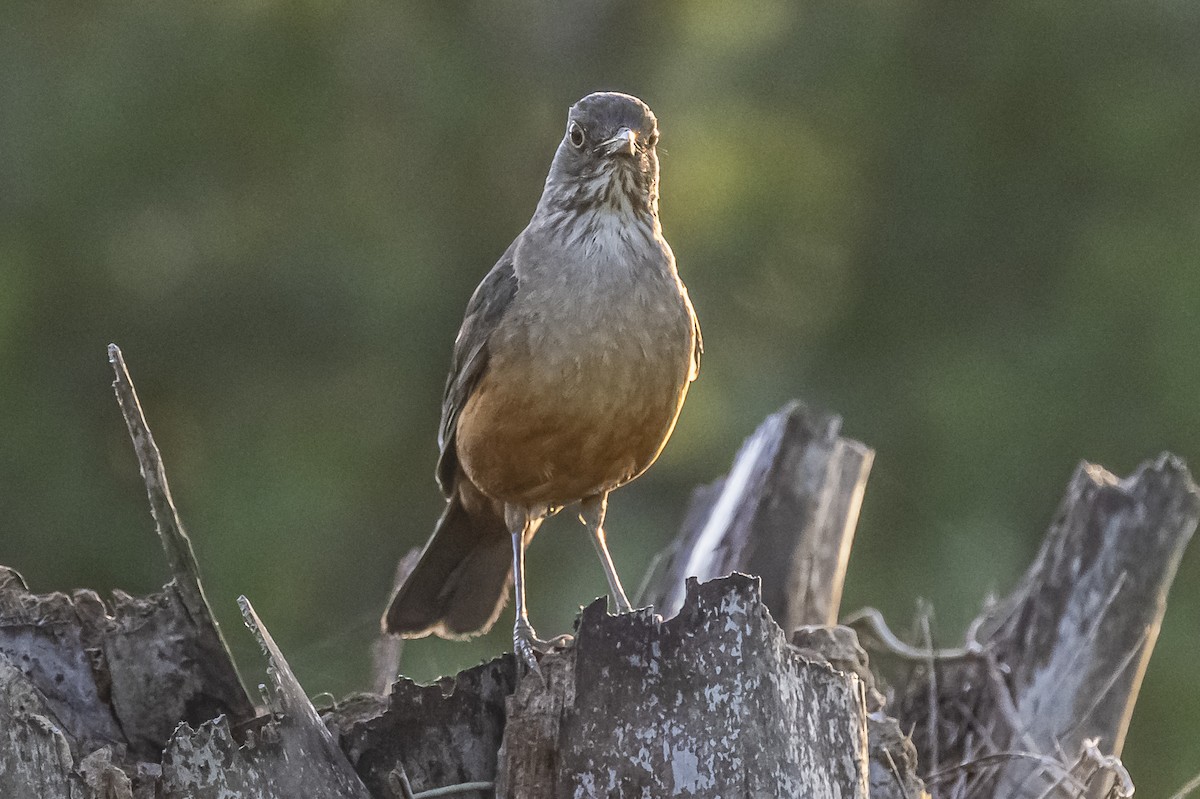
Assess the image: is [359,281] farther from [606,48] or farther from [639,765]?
[639,765]

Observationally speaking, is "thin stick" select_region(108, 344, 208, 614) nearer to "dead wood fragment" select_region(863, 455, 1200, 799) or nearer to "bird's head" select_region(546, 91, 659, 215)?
"bird's head" select_region(546, 91, 659, 215)

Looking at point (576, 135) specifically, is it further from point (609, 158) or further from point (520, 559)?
point (520, 559)

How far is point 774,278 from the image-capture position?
9.27m

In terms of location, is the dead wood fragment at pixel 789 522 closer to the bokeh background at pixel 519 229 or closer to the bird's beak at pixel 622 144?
the bird's beak at pixel 622 144

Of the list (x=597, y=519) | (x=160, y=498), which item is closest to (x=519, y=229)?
(x=597, y=519)

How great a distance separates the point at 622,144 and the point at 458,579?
4.82ft

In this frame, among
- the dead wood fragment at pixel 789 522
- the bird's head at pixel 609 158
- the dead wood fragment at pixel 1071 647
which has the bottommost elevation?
the dead wood fragment at pixel 1071 647

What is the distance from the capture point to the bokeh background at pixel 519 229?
8.27m

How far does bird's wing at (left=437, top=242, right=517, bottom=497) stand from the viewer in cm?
475

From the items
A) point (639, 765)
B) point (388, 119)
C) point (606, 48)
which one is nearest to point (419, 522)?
point (388, 119)

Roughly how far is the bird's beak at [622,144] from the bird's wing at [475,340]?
0.42m

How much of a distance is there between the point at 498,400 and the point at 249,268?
4.16m

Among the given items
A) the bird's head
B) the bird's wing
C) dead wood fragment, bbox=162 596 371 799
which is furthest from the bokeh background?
Answer: dead wood fragment, bbox=162 596 371 799

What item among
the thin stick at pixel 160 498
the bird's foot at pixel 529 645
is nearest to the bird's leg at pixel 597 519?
the bird's foot at pixel 529 645
